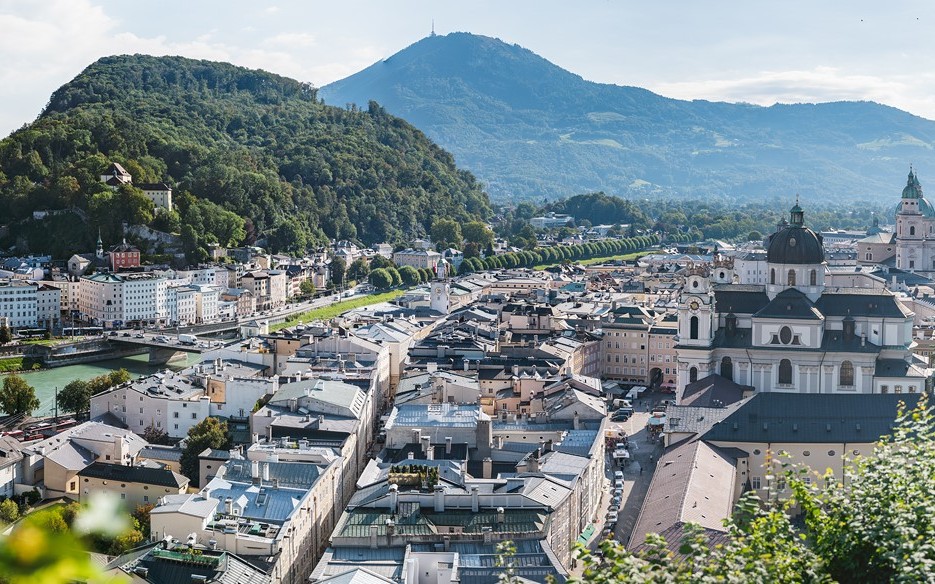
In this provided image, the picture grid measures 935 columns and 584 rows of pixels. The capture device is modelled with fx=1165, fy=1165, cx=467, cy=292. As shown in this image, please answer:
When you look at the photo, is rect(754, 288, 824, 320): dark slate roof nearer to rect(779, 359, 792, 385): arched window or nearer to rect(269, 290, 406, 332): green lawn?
rect(779, 359, 792, 385): arched window

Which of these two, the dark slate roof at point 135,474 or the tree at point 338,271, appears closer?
the dark slate roof at point 135,474

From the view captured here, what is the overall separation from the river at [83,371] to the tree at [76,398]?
412 cm

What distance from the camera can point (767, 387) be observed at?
2947 cm

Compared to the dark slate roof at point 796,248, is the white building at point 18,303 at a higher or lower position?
lower

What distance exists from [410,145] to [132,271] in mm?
48974

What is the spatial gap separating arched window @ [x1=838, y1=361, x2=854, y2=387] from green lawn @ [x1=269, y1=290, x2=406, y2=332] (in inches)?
1072

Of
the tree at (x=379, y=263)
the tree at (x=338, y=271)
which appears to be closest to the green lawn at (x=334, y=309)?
the tree at (x=338, y=271)

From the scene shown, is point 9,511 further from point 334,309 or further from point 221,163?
point 221,163

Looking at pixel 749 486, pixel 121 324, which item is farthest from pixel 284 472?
pixel 121 324

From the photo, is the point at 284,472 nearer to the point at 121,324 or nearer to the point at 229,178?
the point at 121,324

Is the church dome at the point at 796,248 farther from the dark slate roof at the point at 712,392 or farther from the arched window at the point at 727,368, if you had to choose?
the dark slate roof at the point at 712,392

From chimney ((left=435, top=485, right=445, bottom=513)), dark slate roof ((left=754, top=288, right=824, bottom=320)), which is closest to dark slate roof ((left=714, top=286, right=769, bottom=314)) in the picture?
dark slate roof ((left=754, top=288, right=824, bottom=320))

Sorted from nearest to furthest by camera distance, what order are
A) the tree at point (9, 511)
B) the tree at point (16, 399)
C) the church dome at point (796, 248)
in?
the tree at point (9, 511) < the church dome at point (796, 248) < the tree at point (16, 399)

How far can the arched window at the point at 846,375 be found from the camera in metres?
29.0
